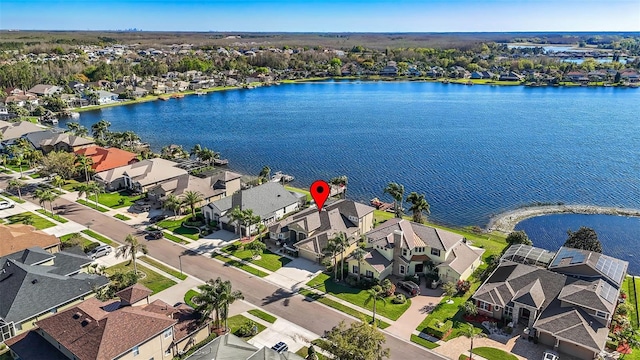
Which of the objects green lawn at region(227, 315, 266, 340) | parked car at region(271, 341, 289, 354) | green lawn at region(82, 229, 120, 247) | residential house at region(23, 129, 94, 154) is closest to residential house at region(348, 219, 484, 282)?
green lawn at region(227, 315, 266, 340)

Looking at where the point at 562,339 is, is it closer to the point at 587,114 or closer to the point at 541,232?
the point at 541,232

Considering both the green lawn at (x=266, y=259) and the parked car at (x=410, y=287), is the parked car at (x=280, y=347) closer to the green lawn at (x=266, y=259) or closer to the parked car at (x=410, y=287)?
the green lawn at (x=266, y=259)

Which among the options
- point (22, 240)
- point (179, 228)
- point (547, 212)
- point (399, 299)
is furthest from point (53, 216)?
point (547, 212)

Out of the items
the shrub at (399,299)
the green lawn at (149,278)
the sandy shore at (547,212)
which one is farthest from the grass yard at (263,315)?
the sandy shore at (547,212)

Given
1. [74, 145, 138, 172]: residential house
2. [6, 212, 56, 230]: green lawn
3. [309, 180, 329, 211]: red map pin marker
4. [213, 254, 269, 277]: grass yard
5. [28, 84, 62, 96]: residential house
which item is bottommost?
[213, 254, 269, 277]: grass yard

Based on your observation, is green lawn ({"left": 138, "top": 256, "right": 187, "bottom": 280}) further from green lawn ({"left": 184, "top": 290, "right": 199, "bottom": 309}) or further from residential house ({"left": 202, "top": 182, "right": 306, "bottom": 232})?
residential house ({"left": 202, "top": 182, "right": 306, "bottom": 232})

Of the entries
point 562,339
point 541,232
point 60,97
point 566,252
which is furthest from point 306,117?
point 562,339
